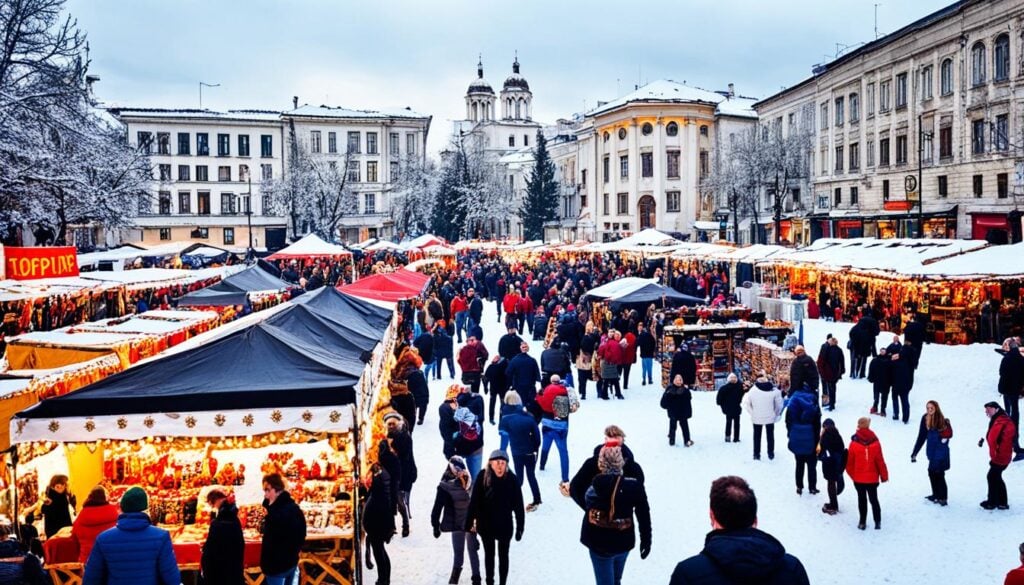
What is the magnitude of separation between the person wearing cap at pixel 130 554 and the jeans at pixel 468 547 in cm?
258

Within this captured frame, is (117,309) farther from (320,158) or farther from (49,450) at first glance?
(320,158)

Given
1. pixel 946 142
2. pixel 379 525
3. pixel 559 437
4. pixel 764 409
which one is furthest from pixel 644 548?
pixel 946 142

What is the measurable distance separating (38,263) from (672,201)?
49.7 meters

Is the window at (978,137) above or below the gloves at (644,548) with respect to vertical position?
above

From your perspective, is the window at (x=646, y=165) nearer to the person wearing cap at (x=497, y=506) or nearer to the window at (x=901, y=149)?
the window at (x=901, y=149)

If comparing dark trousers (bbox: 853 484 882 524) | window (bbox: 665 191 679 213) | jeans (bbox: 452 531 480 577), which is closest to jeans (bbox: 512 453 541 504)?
jeans (bbox: 452 531 480 577)

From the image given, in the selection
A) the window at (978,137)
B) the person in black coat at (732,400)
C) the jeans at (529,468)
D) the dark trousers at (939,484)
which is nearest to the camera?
the dark trousers at (939,484)

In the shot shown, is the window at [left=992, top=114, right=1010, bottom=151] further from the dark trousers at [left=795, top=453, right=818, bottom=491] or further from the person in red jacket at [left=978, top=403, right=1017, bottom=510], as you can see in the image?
the dark trousers at [left=795, top=453, right=818, bottom=491]

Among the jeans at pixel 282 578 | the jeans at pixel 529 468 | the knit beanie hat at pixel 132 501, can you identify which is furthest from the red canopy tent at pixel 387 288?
the knit beanie hat at pixel 132 501

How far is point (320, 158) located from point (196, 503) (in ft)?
215

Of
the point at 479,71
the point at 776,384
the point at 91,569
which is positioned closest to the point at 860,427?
the point at 776,384

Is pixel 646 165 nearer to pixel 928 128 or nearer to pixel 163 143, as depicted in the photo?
pixel 928 128

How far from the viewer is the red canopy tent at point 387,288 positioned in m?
18.8

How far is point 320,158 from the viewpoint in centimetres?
7012
